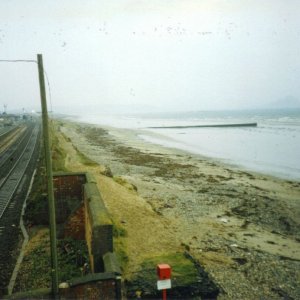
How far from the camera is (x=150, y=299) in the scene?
8.25 m

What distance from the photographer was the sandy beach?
1066cm

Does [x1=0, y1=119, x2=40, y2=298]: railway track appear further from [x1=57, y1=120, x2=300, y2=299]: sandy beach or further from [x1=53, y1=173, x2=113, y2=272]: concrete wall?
[x1=57, y1=120, x2=300, y2=299]: sandy beach

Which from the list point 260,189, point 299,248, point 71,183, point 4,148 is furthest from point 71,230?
point 4,148

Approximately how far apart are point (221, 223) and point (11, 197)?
478 inches

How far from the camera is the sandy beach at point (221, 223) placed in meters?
10.7

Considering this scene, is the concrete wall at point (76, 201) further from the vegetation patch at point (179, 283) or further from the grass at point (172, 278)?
the vegetation patch at point (179, 283)

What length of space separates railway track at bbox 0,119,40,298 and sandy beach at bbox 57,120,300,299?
379 centimetres

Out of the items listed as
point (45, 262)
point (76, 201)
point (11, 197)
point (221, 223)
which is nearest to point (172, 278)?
point (45, 262)

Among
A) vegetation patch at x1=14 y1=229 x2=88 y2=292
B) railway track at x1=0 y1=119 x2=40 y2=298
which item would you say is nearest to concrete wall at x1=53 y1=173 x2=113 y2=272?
vegetation patch at x1=14 y1=229 x2=88 y2=292

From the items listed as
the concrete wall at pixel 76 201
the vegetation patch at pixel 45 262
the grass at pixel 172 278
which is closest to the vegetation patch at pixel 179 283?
the grass at pixel 172 278

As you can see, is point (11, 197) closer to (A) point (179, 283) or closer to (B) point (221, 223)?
(B) point (221, 223)

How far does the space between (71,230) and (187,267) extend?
612cm

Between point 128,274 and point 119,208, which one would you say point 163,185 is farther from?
point 128,274

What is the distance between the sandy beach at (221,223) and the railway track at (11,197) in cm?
379
